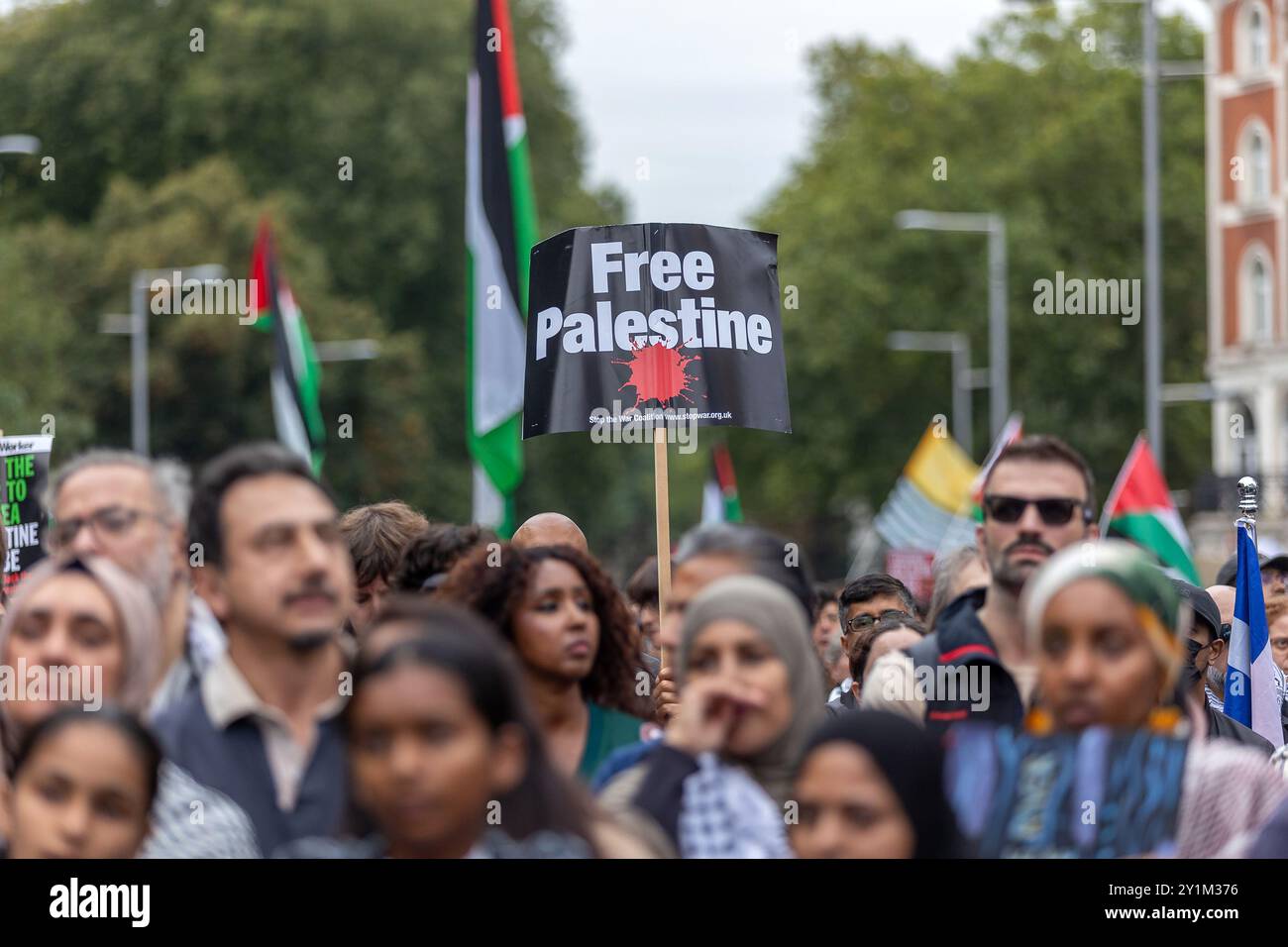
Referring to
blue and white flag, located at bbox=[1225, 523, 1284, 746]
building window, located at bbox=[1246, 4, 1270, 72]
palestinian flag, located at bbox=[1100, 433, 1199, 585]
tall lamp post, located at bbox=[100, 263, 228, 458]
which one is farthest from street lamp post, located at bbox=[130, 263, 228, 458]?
blue and white flag, located at bbox=[1225, 523, 1284, 746]

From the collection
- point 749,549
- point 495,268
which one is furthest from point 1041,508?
point 495,268

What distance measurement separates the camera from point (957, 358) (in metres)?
51.3

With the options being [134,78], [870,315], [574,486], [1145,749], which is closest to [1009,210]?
[870,315]

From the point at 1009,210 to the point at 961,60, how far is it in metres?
7.13

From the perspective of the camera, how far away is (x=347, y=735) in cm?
425

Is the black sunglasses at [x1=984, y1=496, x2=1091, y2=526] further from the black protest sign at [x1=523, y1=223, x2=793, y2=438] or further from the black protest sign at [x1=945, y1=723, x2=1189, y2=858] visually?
the black protest sign at [x1=523, y1=223, x2=793, y2=438]

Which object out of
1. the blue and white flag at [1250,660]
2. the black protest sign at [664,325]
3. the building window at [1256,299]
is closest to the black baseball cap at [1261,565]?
the blue and white flag at [1250,660]

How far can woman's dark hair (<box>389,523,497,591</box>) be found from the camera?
746 cm

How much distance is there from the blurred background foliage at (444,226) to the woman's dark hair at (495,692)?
3229cm

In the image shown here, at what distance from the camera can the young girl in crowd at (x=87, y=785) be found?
13.7 ft

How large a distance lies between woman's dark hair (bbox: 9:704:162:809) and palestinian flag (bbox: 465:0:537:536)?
9181mm

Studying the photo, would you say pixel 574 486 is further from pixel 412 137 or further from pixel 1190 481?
pixel 1190 481

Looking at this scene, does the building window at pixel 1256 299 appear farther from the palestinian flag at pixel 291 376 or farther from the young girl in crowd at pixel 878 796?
the young girl in crowd at pixel 878 796
